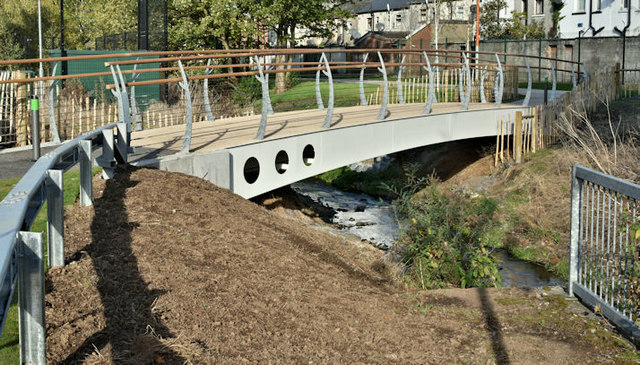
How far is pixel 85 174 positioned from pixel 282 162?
5842 mm

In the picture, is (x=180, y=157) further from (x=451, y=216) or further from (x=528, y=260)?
(x=528, y=260)

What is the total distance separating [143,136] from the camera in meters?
12.1

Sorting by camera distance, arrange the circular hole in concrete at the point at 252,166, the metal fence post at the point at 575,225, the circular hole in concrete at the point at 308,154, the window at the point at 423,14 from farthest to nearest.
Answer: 1. the window at the point at 423,14
2. the circular hole in concrete at the point at 308,154
3. the circular hole in concrete at the point at 252,166
4. the metal fence post at the point at 575,225

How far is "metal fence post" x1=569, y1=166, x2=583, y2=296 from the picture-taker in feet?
21.8

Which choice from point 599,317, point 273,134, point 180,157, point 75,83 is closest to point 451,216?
point 273,134

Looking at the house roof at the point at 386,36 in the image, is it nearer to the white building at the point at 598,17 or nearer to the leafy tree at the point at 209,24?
the white building at the point at 598,17

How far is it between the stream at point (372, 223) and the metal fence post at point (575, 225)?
12.8 feet

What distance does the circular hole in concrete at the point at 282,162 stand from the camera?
476 inches

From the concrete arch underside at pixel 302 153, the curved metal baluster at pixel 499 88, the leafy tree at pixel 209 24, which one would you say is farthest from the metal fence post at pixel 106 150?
the leafy tree at pixel 209 24

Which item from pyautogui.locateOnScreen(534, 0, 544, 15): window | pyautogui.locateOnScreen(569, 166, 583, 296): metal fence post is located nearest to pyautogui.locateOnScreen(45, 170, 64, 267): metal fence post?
pyautogui.locateOnScreen(569, 166, 583, 296): metal fence post

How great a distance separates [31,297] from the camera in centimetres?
361

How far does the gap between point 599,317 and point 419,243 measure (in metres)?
4.53

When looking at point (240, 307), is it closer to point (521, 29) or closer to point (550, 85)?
point (550, 85)

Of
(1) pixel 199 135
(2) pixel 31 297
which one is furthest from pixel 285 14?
(2) pixel 31 297
